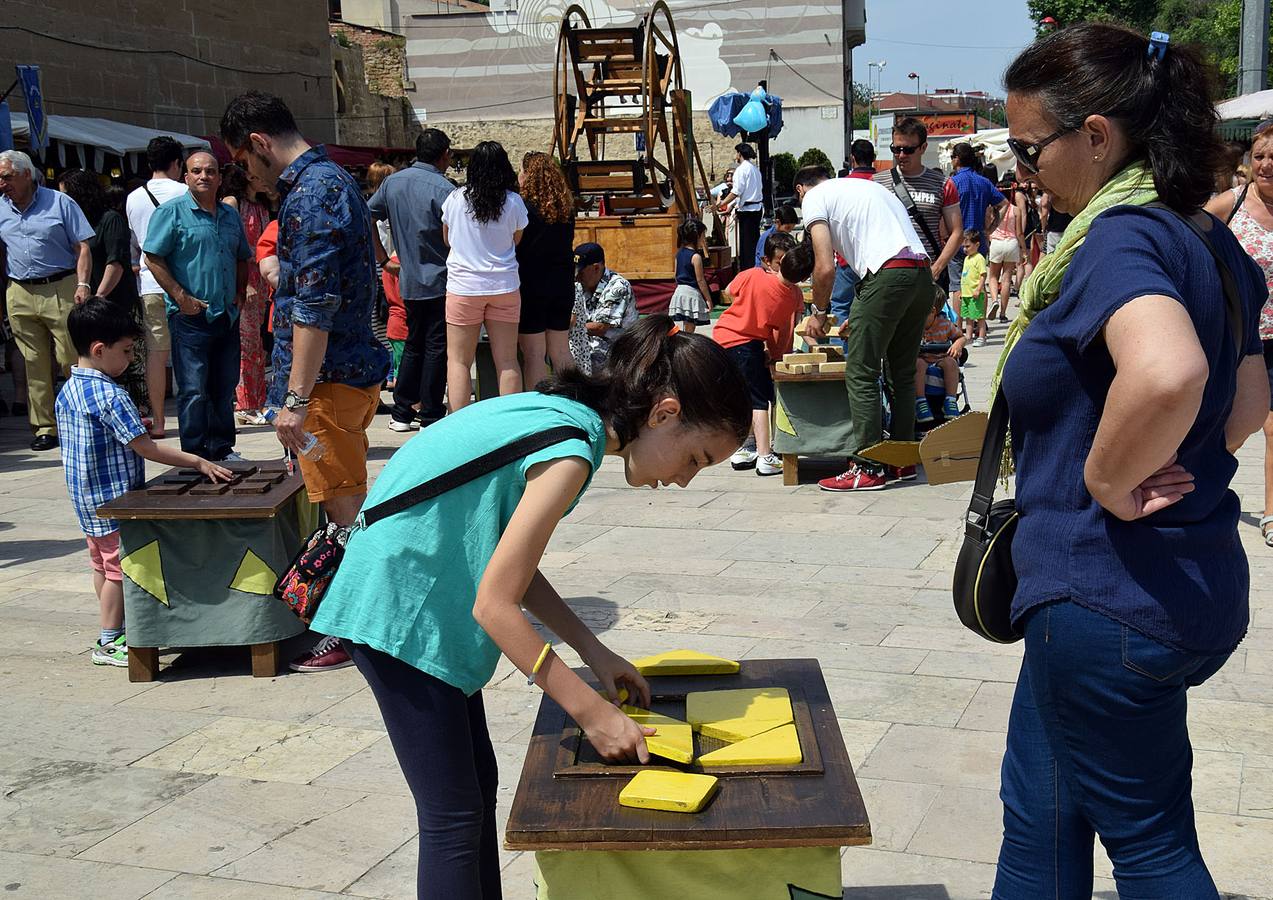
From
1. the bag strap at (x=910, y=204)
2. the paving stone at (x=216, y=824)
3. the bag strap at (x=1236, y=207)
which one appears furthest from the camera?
the bag strap at (x=910, y=204)

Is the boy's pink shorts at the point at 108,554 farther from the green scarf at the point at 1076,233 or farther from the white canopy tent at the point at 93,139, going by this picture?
the white canopy tent at the point at 93,139

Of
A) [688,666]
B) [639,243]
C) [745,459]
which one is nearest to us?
[688,666]

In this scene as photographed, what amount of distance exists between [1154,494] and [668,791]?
0.85 meters

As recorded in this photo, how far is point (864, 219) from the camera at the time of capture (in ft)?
21.5

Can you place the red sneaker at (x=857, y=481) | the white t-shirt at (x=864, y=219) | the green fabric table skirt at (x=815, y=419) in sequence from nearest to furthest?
the white t-shirt at (x=864, y=219)
the red sneaker at (x=857, y=481)
the green fabric table skirt at (x=815, y=419)

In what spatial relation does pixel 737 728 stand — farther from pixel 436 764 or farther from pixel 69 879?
pixel 69 879

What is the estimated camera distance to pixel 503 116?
41.4m

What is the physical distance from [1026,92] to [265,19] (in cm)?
2068

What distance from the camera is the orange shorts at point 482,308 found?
7066 millimetres

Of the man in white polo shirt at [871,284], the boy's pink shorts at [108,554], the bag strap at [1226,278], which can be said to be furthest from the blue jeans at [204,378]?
the bag strap at [1226,278]

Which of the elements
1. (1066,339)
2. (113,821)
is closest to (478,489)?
(1066,339)

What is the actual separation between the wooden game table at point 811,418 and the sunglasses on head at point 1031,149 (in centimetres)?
503

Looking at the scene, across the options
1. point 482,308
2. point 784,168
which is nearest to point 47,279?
point 482,308

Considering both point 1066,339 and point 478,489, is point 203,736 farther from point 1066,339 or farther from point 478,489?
point 1066,339
